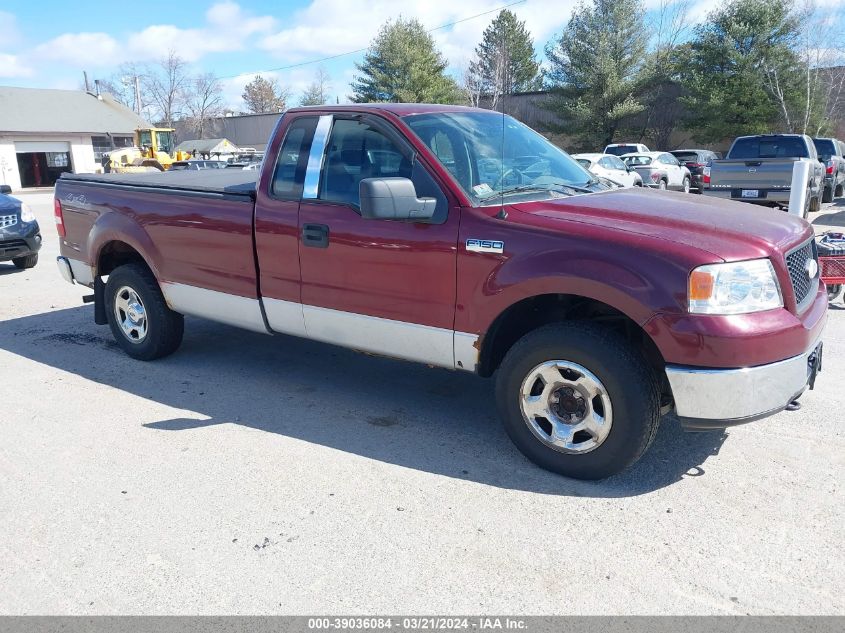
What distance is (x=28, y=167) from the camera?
45.8 metres

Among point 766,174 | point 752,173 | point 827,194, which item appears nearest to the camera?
point 766,174

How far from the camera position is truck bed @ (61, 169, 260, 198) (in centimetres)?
506

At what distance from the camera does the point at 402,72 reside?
46188 mm

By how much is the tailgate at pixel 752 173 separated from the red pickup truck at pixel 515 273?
9670 mm

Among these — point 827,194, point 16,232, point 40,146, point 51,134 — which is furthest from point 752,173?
point 40,146

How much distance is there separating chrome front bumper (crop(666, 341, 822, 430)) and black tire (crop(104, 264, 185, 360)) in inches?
159

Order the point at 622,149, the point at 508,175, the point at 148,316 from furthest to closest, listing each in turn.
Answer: the point at 622,149 < the point at 148,316 < the point at 508,175

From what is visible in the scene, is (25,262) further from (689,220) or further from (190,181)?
(689,220)

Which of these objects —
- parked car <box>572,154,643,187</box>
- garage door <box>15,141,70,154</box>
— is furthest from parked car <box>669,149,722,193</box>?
garage door <box>15,141,70,154</box>

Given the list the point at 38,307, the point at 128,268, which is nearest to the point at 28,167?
the point at 38,307

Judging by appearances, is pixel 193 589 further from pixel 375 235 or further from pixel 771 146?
pixel 771 146

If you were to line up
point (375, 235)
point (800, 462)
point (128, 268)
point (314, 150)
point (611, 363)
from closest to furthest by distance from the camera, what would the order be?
point (611, 363) → point (800, 462) → point (375, 235) → point (314, 150) → point (128, 268)

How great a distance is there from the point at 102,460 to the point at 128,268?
7.19 ft

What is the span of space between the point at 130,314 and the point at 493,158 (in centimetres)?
343
